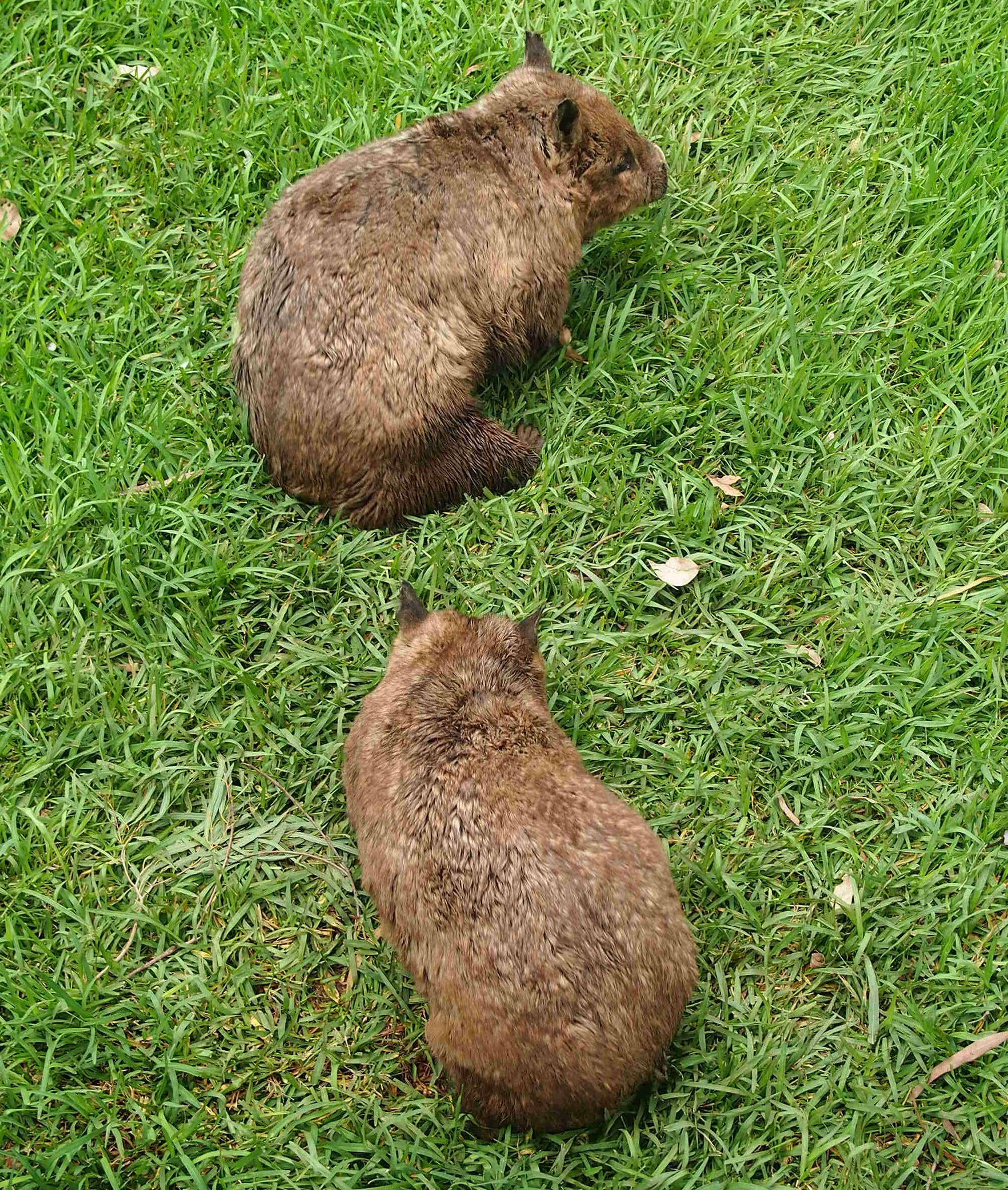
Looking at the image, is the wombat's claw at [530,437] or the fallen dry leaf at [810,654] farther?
the wombat's claw at [530,437]

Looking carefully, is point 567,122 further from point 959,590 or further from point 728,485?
point 959,590

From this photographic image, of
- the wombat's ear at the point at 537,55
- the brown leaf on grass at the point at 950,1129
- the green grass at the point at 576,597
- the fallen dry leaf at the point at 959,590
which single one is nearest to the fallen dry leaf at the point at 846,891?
the green grass at the point at 576,597

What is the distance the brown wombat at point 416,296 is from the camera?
4285mm

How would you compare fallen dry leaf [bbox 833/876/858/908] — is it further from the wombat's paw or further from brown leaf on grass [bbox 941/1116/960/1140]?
the wombat's paw

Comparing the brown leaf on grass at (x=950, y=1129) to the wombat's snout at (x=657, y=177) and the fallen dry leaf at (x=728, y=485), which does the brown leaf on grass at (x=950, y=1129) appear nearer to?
the fallen dry leaf at (x=728, y=485)

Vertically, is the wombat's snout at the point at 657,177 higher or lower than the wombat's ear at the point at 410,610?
higher

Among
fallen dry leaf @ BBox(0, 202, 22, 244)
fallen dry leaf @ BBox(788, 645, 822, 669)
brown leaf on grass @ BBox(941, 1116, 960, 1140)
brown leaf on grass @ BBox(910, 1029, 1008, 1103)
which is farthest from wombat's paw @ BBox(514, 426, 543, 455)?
brown leaf on grass @ BBox(941, 1116, 960, 1140)

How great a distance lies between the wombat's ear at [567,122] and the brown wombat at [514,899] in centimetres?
247

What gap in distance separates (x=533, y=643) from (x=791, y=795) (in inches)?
47.1

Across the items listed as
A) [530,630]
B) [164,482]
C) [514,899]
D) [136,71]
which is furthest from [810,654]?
[136,71]

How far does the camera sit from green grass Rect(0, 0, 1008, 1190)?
3512 mm

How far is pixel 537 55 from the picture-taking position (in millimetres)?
5031

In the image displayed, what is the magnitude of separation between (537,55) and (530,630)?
9.54ft

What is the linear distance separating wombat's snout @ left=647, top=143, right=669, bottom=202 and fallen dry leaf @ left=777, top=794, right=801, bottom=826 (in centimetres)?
286
